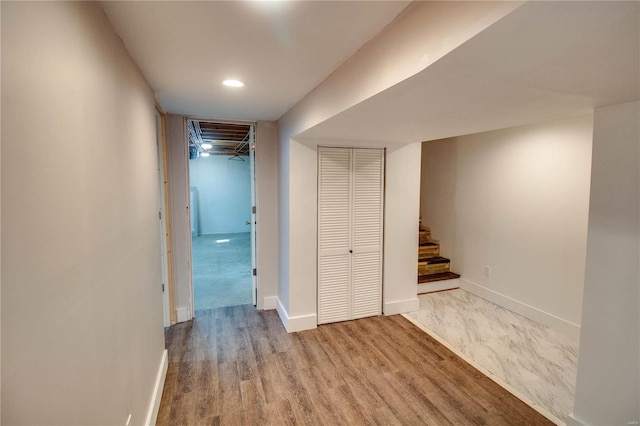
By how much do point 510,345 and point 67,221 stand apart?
11.2ft

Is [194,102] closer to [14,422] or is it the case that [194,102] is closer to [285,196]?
[285,196]

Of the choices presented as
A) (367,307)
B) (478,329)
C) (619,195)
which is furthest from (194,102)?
(478,329)

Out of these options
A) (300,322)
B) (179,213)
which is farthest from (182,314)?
(300,322)

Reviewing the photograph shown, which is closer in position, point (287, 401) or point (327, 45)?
point (327, 45)

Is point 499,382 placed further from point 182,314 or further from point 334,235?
point 182,314

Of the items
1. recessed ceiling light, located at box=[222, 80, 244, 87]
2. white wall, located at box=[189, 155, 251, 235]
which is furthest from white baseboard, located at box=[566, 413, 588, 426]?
white wall, located at box=[189, 155, 251, 235]

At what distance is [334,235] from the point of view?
3229 mm

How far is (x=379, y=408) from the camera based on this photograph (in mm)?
2043

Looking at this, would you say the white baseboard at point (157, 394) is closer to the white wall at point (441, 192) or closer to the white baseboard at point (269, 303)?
the white baseboard at point (269, 303)

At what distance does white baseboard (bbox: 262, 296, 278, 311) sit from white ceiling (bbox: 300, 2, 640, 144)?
7.59 ft

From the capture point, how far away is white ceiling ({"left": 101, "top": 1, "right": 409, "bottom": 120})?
117cm

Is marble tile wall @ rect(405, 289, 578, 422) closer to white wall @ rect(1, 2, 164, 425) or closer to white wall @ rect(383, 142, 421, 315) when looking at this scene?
white wall @ rect(383, 142, 421, 315)

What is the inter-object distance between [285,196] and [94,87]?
6.97ft

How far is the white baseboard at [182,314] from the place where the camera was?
329 cm
